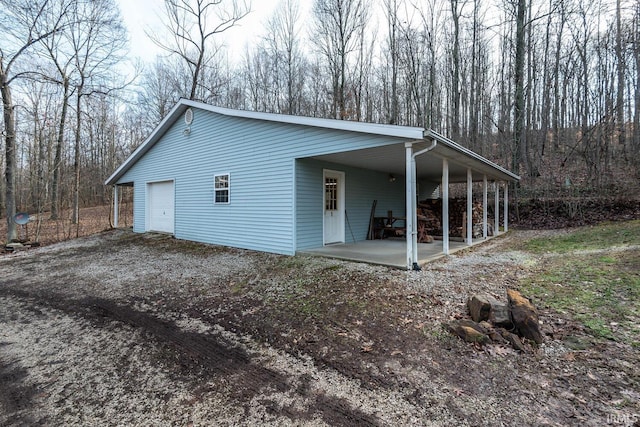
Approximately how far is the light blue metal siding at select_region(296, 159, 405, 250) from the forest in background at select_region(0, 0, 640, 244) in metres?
6.91

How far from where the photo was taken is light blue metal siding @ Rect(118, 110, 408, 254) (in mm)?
7117

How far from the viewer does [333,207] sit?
339 inches

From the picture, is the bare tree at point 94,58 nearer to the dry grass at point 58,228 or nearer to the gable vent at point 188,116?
the dry grass at point 58,228

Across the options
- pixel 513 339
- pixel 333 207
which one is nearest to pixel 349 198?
pixel 333 207

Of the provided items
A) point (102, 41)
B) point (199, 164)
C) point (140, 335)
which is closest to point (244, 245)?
point (199, 164)

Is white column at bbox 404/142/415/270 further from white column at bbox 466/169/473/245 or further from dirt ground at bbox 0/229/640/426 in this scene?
white column at bbox 466/169/473/245

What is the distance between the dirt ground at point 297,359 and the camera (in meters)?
2.17

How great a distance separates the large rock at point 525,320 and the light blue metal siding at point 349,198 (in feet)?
15.7

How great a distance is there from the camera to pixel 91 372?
2.82m

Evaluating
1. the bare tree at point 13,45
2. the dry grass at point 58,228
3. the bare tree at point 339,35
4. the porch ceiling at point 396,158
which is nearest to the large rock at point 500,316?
the porch ceiling at point 396,158

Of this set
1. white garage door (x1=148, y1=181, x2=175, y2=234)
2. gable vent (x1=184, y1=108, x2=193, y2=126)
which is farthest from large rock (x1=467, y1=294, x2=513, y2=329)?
white garage door (x1=148, y1=181, x2=175, y2=234)

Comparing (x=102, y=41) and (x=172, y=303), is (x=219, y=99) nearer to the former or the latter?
(x=102, y=41)

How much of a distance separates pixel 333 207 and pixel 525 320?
5.93 m

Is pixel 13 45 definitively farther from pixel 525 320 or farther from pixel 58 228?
pixel 525 320
